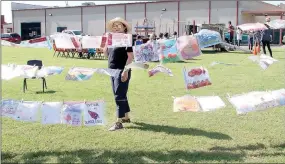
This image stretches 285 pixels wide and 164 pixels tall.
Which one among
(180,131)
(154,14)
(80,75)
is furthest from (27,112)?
(154,14)

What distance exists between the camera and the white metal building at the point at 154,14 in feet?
137

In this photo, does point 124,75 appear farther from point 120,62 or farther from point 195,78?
point 195,78

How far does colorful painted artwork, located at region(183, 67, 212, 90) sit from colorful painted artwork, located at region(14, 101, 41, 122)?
214cm

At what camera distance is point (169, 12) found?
1812 inches

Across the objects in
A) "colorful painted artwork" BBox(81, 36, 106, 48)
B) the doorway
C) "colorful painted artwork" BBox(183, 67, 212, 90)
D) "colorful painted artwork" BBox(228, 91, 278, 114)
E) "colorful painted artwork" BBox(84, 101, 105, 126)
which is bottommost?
"colorful painted artwork" BBox(84, 101, 105, 126)

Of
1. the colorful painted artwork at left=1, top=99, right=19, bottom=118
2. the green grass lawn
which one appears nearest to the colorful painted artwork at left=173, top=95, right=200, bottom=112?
the green grass lawn

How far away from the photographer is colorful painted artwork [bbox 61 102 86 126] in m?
5.38

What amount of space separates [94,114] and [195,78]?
158 cm

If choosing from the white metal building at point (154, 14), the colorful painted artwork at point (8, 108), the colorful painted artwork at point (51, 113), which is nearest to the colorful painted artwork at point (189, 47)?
the colorful painted artwork at point (51, 113)

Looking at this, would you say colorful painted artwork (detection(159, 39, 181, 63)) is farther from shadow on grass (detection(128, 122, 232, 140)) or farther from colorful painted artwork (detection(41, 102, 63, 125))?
colorful painted artwork (detection(41, 102, 63, 125))

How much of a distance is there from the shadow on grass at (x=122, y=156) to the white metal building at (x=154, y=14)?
31640 millimetres

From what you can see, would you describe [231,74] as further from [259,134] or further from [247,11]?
[247,11]

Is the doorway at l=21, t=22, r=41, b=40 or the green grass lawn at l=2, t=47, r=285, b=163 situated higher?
the doorway at l=21, t=22, r=41, b=40

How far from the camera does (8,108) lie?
17.4 ft
